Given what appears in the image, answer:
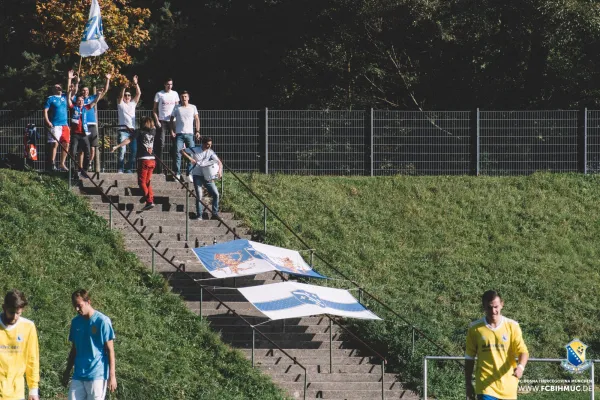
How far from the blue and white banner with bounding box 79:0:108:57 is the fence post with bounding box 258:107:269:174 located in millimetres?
5368

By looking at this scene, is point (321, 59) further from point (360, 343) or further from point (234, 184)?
point (360, 343)

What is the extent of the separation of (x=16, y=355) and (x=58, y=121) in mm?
14161

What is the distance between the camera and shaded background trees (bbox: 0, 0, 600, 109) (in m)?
35.4

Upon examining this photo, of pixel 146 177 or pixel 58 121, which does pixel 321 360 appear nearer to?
pixel 146 177

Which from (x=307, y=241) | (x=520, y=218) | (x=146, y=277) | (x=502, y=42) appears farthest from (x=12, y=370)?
(x=502, y=42)

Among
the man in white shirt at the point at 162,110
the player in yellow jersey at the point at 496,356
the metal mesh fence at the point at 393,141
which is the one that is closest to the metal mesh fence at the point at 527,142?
the metal mesh fence at the point at 393,141

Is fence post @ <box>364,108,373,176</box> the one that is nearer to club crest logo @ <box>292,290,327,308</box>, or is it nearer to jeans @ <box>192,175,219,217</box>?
jeans @ <box>192,175,219,217</box>

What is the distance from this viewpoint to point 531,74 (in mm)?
36125

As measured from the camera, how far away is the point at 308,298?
20.0 metres

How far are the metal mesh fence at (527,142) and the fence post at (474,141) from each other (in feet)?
0.55

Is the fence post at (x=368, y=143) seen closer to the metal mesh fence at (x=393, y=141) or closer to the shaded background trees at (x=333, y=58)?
the metal mesh fence at (x=393, y=141)

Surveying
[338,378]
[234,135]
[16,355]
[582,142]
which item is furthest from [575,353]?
[16,355]

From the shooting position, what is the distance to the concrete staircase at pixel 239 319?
20.0 meters

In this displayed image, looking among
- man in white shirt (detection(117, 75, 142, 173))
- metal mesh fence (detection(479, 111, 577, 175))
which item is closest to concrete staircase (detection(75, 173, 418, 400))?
man in white shirt (detection(117, 75, 142, 173))
